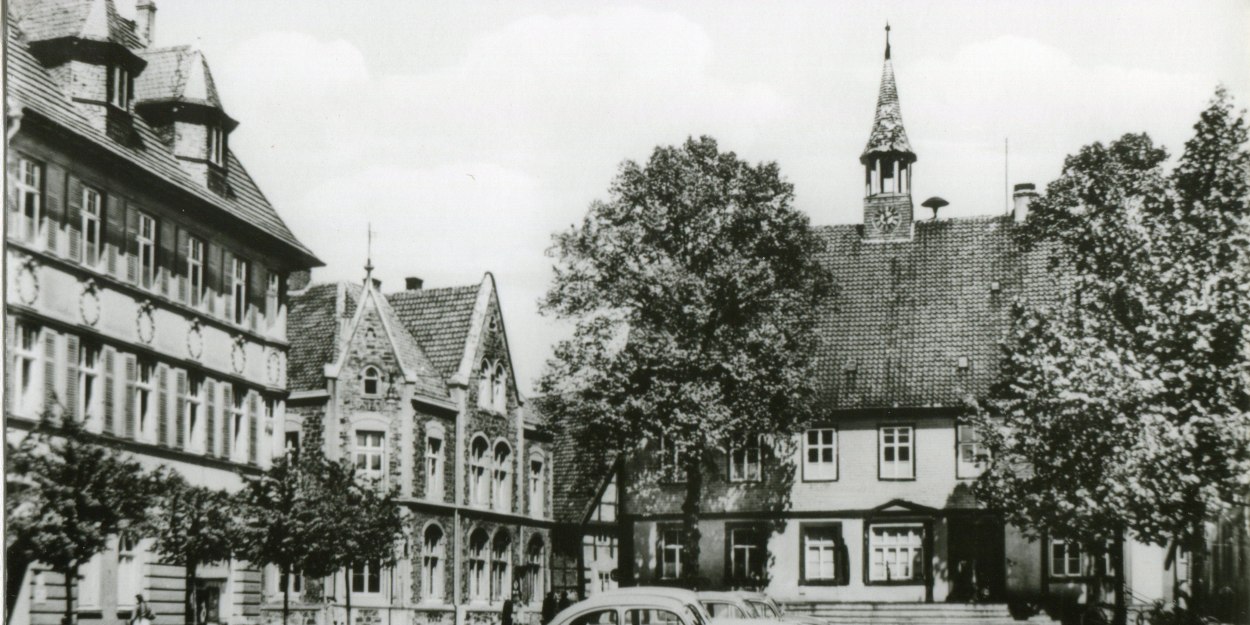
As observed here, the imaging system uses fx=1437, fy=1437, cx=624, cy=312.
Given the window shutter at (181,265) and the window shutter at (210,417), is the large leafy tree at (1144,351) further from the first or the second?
the window shutter at (181,265)

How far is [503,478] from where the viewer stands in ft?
140

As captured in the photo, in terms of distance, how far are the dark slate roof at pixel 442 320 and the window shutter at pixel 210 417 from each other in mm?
16174

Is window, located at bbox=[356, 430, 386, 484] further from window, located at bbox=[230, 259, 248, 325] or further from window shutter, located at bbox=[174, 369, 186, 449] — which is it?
window shutter, located at bbox=[174, 369, 186, 449]

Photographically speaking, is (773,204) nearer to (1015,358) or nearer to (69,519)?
(1015,358)

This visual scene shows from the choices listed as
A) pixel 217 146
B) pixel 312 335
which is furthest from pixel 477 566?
pixel 217 146

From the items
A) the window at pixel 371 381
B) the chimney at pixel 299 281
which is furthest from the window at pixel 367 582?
the chimney at pixel 299 281

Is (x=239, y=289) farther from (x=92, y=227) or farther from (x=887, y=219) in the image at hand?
(x=887, y=219)

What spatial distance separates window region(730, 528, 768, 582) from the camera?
126 feet

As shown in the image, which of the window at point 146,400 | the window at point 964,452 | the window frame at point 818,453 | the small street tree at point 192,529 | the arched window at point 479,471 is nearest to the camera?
the small street tree at point 192,529

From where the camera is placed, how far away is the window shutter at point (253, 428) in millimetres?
26391

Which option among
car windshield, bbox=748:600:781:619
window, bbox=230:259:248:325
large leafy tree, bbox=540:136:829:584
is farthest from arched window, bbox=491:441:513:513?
car windshield, bbox=748:600:781:619

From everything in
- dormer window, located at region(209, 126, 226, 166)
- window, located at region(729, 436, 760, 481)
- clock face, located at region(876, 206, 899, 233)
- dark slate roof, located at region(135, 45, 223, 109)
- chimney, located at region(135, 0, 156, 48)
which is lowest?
window, located at region(729, 436, 760, 481)

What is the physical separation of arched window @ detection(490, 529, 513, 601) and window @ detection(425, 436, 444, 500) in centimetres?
331

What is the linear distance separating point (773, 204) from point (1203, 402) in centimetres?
1354
